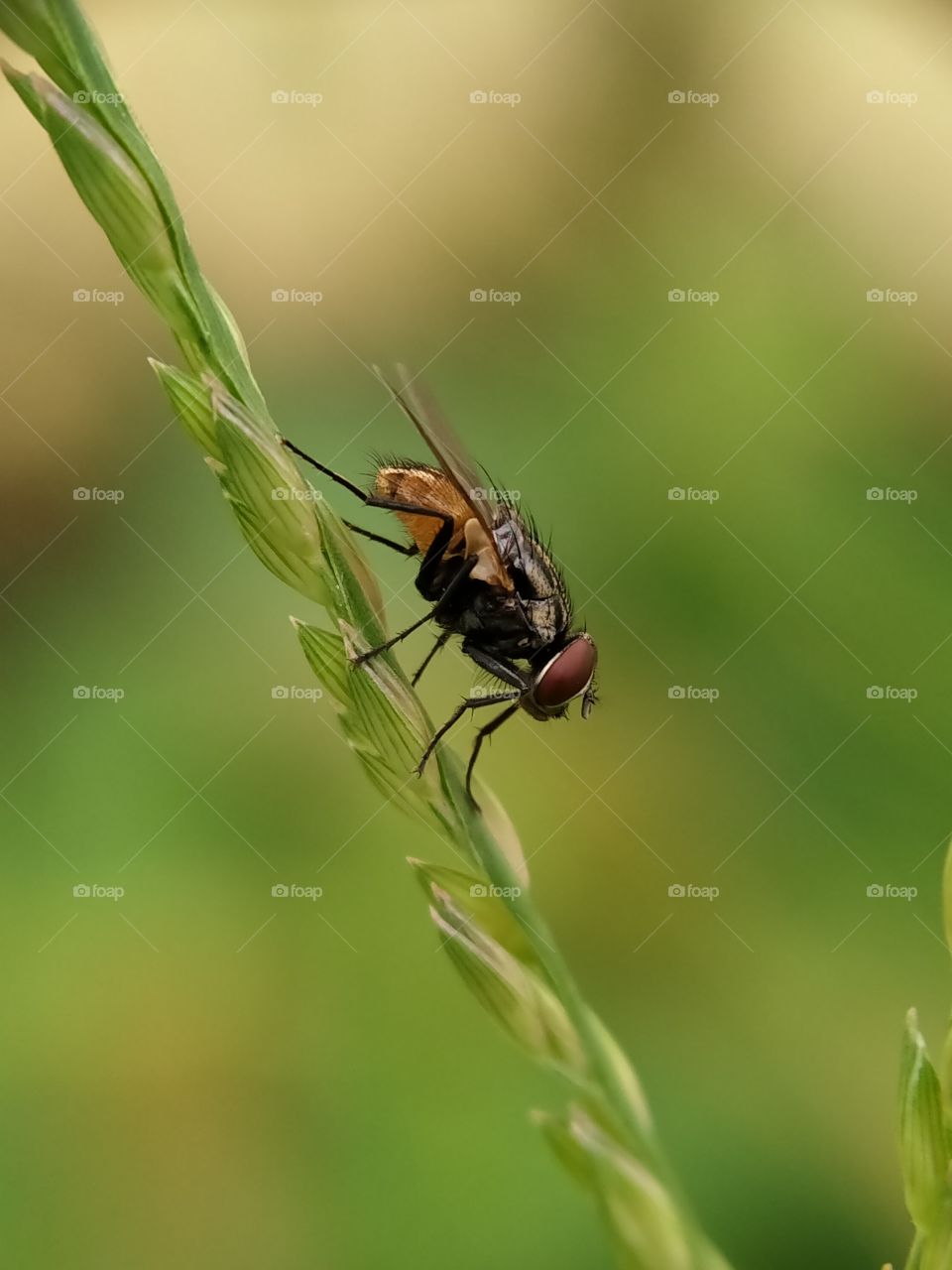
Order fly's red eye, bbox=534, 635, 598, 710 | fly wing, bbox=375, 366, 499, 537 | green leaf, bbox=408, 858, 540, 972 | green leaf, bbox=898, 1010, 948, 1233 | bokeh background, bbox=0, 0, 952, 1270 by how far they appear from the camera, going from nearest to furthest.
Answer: green leaf, bbox=898, 1010, 948, 1233 < green leaf, bbox=408, 858, 540, 972 < fly wing, bbox=375, 366, 499, 537 < fly's red eye, bbox=534, 635, 598, 710 < bokeh background, bbox=0, 0, 952, 1270

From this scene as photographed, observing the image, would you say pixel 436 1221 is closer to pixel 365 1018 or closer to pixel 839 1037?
pixel 365 1018

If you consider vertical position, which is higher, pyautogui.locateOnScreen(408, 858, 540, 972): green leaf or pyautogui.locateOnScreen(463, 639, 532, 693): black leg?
pyautogui.locateOnScreen(463, 639, 532, 693): black leg

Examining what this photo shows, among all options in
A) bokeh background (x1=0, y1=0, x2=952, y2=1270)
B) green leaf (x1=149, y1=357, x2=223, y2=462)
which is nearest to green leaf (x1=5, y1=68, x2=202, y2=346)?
green leaf (x1=149, y1=357, x2=223, y2=462)

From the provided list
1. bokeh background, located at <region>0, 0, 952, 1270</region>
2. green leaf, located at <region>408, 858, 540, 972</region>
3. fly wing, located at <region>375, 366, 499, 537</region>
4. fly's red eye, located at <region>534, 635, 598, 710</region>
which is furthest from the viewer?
bokeh background, located at <region>0, 0, 952, 1270</region>

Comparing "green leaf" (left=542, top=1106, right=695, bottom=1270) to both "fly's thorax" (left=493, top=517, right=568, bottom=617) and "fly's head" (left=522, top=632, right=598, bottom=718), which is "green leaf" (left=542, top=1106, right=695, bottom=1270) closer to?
"fly's head" (left=522, top=632, right=598, bottom=718)

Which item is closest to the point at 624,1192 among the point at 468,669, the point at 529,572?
the point at 529,572

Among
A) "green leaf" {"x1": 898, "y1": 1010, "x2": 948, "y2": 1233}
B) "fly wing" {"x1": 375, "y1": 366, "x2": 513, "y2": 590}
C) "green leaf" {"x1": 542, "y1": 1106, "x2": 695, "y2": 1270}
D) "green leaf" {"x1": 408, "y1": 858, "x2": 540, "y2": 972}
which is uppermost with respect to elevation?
"fly wing" {"x1": 375, "y1": 366, "x2": 513, "y2": 590}

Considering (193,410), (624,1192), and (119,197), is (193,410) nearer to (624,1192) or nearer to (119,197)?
(119,197)
